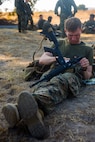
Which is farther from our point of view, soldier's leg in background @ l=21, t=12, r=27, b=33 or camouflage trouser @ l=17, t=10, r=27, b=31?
soldier's leg in background @ l=21, t=12, r=27, b=33

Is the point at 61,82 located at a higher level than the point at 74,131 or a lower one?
higher

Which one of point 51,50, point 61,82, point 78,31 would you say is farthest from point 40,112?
point 78,31

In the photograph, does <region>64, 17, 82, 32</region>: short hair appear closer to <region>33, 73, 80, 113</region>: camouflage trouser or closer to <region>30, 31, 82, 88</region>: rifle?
<region>30, 31, 82, 88</region>: rifle

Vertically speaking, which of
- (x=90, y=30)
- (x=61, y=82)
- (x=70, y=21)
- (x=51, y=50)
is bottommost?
(x=90, y=30)

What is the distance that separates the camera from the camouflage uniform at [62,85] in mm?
3232

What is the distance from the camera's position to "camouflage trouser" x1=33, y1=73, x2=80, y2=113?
321 cm

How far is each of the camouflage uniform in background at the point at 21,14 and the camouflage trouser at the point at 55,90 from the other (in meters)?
10.4

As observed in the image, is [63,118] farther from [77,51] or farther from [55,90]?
[77,51]

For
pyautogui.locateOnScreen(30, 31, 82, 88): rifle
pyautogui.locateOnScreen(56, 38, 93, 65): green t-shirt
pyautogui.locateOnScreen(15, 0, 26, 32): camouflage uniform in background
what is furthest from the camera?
pyautogui.locateOnScreen(15, 0, 26, 32): camouflage uniform in background

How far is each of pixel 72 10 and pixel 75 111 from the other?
382 inches

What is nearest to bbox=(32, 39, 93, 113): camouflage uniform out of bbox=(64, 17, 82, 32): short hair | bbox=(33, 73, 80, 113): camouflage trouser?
bbox=(33, 73, 80, 113): camouflage trouser

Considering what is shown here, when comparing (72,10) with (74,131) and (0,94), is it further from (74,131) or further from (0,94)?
(74,131)

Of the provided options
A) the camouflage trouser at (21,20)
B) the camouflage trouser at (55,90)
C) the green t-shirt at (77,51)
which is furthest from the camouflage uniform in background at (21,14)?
the camouflage trouser at (55,90)

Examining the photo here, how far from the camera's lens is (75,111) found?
3.61 metres
